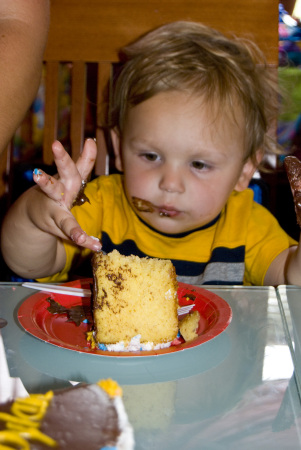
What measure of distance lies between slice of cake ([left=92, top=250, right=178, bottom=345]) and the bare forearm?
0.29m

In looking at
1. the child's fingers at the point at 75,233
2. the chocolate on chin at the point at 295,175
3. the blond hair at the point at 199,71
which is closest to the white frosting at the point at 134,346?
the child's fingers at the point at 75,233

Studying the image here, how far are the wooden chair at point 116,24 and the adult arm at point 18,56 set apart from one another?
17.1 inches

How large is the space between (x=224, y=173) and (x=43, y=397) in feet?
3.07

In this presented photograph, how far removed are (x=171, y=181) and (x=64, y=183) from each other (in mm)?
415

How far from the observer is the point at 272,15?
127 cm

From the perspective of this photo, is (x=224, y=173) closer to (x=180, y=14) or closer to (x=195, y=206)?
(x=195, y=206)

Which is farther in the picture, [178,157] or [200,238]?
[200,238]

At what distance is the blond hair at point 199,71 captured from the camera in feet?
4.14

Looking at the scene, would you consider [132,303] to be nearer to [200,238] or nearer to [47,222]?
[47,222]

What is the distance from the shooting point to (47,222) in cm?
90

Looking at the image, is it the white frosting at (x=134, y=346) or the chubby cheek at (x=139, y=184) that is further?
the chubby cheek at (x=139, y=184)

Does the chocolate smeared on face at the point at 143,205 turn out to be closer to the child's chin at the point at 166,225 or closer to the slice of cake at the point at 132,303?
the child's chin at the point at 166,225

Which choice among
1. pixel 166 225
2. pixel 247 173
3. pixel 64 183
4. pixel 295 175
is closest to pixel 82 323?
pixel 64 183

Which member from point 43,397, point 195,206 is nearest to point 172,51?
point 195,206
